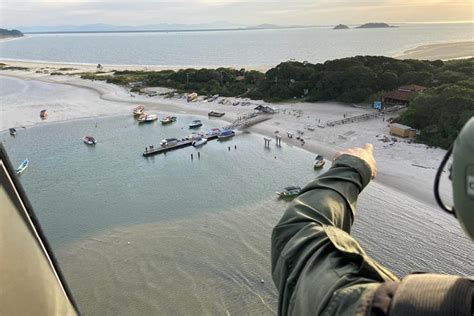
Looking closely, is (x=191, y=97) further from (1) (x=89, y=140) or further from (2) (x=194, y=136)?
(1) (x=89, y=140)

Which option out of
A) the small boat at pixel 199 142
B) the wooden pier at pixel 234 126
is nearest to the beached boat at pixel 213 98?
the wooden pier at pixel 234 126

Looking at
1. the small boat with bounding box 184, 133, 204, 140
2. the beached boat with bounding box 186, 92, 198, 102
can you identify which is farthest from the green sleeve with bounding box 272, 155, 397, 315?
the beached boat with bounding box 186, 92, 198, 102

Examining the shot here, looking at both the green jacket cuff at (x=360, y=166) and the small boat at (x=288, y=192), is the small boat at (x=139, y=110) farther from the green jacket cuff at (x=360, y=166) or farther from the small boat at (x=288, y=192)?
the green jacket cuff at (x=360, y=166)

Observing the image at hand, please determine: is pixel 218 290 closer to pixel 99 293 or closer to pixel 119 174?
pixel 99 293

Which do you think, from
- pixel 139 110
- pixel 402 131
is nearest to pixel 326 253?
pixel 402 131

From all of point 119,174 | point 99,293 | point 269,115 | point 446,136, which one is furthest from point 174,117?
point 99,293

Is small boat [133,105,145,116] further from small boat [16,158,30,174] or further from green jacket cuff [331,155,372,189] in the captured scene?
green jacket cuff [331,155,372,189]
